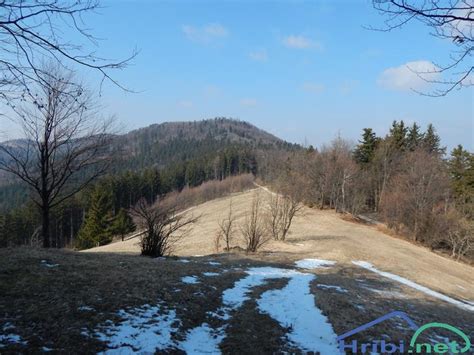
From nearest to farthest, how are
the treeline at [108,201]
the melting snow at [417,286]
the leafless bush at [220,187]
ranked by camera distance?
the melting snow at [417,286]
the treeline at [108,201]
the leafless bush at [220,187]

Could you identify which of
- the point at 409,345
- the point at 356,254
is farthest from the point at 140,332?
the point at 356,254

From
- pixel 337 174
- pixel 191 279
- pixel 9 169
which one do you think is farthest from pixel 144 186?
pixel 191 279

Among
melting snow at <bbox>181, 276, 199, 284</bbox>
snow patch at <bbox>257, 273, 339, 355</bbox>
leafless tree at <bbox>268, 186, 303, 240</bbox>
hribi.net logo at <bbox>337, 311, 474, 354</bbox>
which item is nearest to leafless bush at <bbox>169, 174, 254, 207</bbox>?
leafless tree at <bbox>268, 186, 303, 240</bbox>

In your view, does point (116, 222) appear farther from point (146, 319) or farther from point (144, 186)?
point (146, 319)

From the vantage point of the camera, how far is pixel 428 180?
39.4 meters

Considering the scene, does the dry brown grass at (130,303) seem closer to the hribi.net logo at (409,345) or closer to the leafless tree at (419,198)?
the hribi.net logo at (409,345)

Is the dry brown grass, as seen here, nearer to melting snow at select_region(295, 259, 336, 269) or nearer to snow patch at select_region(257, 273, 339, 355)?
snow patch at select_region(257, 273, 339, 355)

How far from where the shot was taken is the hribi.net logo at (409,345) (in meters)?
5.97

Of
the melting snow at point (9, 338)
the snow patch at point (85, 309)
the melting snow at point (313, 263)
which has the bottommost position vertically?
the melting snow at point (313, 263)

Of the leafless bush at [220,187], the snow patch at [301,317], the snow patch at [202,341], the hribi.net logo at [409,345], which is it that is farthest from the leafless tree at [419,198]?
the leafless bush at [220,187]

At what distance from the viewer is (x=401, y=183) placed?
42656 mm

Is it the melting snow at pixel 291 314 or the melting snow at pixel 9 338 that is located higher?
the melting snow at pixel 9 338

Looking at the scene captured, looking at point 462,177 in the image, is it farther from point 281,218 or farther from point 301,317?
point 301,317

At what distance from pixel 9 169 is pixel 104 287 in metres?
8.74
